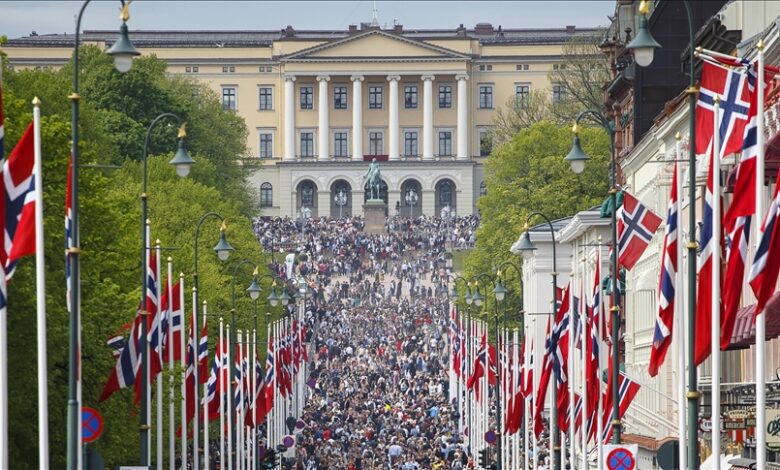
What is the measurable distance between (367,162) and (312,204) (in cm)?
642

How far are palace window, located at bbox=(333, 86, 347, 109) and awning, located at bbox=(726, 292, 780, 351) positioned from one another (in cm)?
15491

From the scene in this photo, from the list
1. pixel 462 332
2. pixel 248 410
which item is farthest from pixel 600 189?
pixel 248 410

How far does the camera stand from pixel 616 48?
7838 cm

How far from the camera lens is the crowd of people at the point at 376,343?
77688 millimetres

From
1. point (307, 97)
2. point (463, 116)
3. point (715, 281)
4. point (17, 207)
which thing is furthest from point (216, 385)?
point (307, 97)

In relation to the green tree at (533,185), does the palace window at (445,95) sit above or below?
above

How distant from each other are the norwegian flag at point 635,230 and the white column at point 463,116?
15366 centimetres

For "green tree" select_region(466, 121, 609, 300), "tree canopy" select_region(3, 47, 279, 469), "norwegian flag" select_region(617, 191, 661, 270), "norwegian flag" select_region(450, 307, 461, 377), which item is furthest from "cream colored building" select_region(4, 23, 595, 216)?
"norwegian flag" select_region(617, 191, 661, 270)

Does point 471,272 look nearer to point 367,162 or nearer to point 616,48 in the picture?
point 616,48

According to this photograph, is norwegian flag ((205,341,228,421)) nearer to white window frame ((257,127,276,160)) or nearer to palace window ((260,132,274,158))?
palace window ((260,132,274,158))

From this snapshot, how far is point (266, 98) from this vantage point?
642 feet

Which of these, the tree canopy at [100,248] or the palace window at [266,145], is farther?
the palace window at [266,145]

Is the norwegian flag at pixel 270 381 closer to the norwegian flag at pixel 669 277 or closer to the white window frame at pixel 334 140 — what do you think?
the norwegian flag at pixel 669 277

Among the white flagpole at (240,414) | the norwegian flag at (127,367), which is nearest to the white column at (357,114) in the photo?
the white flagpole at (240,414)
